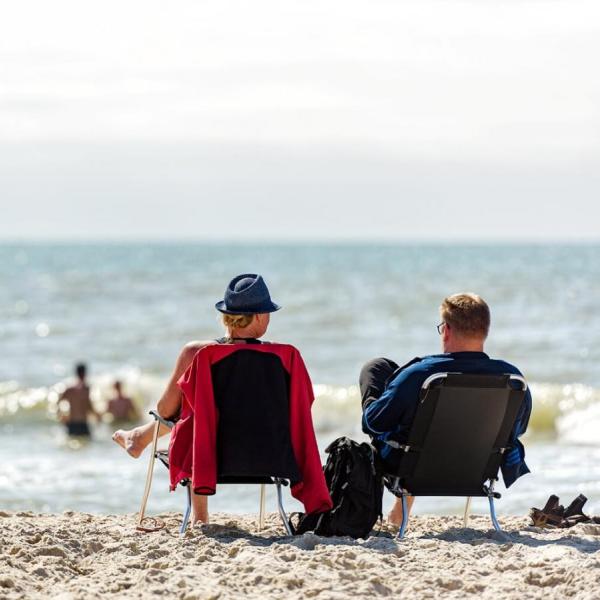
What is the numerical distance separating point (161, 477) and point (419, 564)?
5417mm

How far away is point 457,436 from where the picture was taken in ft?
16.9

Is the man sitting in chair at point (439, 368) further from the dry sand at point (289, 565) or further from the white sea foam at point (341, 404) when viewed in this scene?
the white sea foam at point (341, 404)

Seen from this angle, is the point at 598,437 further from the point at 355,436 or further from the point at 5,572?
the point at 5,572

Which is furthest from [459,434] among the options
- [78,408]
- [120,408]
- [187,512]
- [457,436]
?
[120,408]

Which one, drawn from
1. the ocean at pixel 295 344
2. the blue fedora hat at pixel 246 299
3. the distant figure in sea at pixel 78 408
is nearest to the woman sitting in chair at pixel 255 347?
the blue fedora hat at pixel 246 299

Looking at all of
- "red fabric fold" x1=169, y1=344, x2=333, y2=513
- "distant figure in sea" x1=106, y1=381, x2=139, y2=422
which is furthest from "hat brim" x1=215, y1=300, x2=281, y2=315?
"distant figure in sea" x1=106, y1=381, x2=139, y2=422

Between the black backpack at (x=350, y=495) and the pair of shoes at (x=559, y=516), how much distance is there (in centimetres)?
112

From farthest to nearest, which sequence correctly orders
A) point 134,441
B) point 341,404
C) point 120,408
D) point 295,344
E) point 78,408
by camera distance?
point 295,344 → point 341,404 → point 120,408 → point 78,408 → point 134,441

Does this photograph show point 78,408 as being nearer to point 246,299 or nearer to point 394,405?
point 246,299

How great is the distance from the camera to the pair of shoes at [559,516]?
5.89m

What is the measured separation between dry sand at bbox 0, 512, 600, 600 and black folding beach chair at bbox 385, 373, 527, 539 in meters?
0.23

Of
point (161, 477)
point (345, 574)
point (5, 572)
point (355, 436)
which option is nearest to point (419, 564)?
point (345, 574)

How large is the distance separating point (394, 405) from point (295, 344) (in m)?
15.6

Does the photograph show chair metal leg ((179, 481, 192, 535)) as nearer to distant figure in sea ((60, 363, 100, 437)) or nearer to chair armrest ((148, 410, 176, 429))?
chair armrest ((148, 410, 176, 429))
